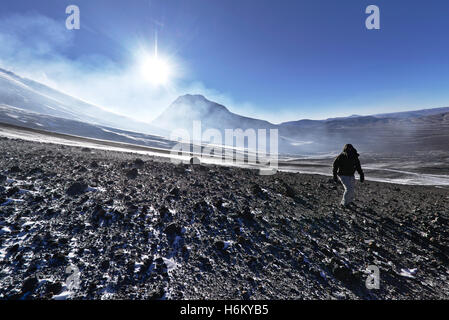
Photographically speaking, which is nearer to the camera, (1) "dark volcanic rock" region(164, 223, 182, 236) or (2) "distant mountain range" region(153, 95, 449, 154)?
(1) "dark volcanic rock" region(164, 223, 182, 236)

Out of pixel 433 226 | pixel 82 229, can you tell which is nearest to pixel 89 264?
pixel 82 229

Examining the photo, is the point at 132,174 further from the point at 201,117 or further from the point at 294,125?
the point at 294,125

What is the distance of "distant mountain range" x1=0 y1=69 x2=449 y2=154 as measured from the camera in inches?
2783

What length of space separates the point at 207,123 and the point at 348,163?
15057 centimetres

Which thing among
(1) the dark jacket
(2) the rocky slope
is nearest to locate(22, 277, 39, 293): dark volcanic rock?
(2) the rocky slope

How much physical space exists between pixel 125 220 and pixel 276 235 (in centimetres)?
358

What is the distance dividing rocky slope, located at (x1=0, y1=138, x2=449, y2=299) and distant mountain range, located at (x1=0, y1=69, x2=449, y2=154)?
5723 cm

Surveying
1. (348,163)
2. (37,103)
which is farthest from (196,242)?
(37,103)

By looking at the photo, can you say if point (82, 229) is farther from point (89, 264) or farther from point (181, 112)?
point (181, 112)

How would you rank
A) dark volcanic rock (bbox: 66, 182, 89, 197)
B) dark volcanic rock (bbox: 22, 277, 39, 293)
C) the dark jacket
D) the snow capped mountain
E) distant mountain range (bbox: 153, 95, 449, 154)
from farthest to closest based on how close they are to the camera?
the snow capped mountain → distant mountain range (bbox: 153, 95, 449, 154) → the dark jacket → dark volcanic rock (bbox: 66, 182, 89, 197) → dark volcanic rock (bbox: 22, 277, 39, 293)

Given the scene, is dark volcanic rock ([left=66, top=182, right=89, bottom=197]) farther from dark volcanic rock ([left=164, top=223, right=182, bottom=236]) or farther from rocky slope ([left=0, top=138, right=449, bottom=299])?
dark volcanic rock ([left=164, top=223, right=182, bottom=236])

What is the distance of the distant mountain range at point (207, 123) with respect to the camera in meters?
70.7

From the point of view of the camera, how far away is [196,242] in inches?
165

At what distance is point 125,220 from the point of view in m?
4.59
